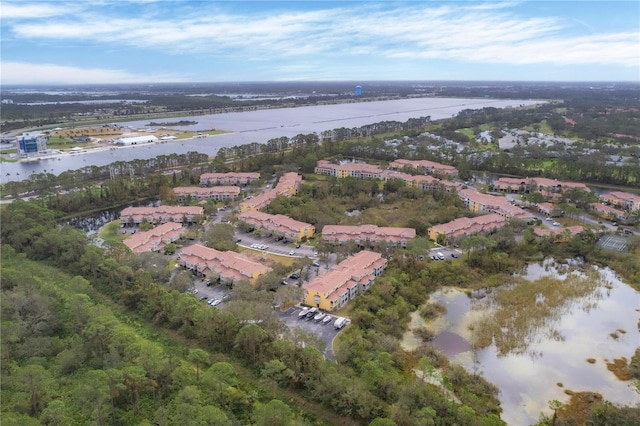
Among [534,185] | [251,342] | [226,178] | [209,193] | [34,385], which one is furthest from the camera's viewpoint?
[226,178]

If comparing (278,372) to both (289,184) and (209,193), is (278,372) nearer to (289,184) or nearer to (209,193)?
(289,184)

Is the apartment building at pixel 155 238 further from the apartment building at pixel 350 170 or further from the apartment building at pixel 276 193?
the apartment building at pixel 350 170

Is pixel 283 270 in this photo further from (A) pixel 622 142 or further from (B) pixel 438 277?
(A) pixel 622 142

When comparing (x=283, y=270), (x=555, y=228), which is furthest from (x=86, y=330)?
(x=555, y=228)

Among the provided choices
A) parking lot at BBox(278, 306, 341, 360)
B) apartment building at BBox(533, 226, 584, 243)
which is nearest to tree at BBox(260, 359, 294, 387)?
parking lot at BBox(278, 306, 341, 360)

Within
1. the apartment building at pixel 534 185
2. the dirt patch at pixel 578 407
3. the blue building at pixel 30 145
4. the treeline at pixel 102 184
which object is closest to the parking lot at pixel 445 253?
the dirt patch at pixel 578 407

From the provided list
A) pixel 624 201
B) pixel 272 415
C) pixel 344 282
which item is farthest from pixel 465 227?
pixel 272 415
